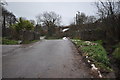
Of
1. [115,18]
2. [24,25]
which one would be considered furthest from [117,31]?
[24,25]

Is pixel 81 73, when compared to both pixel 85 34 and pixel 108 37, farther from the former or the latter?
pixel 85 34

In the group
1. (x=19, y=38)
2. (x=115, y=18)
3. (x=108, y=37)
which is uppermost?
(x=115, y=18)

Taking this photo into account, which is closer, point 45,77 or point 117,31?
point 117,31

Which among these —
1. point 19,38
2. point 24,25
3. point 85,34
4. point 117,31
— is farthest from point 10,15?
point 117,31

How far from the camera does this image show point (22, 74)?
550 centimetres

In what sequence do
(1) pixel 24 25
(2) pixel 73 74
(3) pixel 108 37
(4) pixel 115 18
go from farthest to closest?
(1) pixel 24 25
(2) pixel 73 74
(4) pixel 115 18
(3) pixel 108 37

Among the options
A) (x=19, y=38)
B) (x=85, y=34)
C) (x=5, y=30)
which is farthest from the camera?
(x=5, y=30)

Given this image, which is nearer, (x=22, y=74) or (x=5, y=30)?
(x=22, y=74)

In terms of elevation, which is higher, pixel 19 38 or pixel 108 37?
pixel 108 37

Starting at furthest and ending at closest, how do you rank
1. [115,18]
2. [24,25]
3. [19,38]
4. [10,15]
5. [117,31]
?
[10,15]
[24,25]
[19,38]
[115,18]
[117,31]

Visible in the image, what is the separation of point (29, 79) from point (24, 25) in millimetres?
29820

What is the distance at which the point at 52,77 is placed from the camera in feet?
16.9

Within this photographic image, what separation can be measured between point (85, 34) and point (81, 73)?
1740cm

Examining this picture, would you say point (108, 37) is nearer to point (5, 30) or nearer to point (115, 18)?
point (115, 18)
